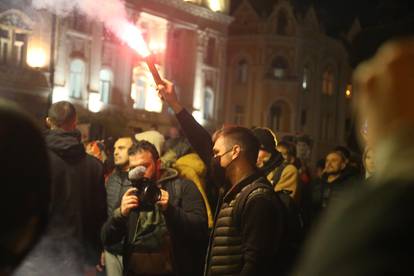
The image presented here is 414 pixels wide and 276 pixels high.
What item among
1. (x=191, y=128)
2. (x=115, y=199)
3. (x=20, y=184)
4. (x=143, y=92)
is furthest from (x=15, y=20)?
(x=20, y=184)

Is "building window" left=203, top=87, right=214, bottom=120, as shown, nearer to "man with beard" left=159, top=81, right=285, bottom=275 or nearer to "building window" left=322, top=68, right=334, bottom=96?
"building window" left=322, top=68, right=334, bottom=96

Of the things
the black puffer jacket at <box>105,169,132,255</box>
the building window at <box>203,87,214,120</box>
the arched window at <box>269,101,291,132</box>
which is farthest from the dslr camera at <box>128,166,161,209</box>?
the arched window at <box>269,101,291,132</box>

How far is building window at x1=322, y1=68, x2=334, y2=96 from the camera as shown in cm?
5841

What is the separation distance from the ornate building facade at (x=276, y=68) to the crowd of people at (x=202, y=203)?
44.3m

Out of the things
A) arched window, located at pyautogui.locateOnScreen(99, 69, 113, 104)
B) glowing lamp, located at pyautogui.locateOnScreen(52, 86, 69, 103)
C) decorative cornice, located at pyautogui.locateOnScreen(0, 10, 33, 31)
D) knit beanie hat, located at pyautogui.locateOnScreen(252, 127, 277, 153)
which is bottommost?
knit beanie hat, located at pyautogui.locateOnScreen(252, 127, 277, 153)

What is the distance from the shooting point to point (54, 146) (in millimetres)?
5812

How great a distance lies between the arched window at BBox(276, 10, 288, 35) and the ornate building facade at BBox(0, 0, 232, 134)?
6744 mm

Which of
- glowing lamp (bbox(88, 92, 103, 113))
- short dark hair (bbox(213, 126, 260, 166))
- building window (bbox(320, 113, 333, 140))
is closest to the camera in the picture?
short dark hair (bbox(213, 126, 260, 166))

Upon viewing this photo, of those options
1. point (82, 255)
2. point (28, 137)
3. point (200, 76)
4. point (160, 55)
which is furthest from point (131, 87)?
point (28, 137)

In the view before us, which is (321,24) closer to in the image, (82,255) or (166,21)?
(166,21)

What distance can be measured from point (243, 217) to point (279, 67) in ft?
163

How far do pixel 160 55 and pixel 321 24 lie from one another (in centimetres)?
1978

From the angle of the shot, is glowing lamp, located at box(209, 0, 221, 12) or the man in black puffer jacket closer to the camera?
the man in black puffer jacket

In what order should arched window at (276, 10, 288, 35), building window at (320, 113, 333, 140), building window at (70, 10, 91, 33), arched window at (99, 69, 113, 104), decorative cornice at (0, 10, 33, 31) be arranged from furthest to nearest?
building window at (320, 113, 333, 140)
arched window at (276, 10, 288, 35)
arched window at (99, 69, 113, 104)
building window at (70, 10, 91, 33)
decorative cornice at (0, 10, 33, 31)
